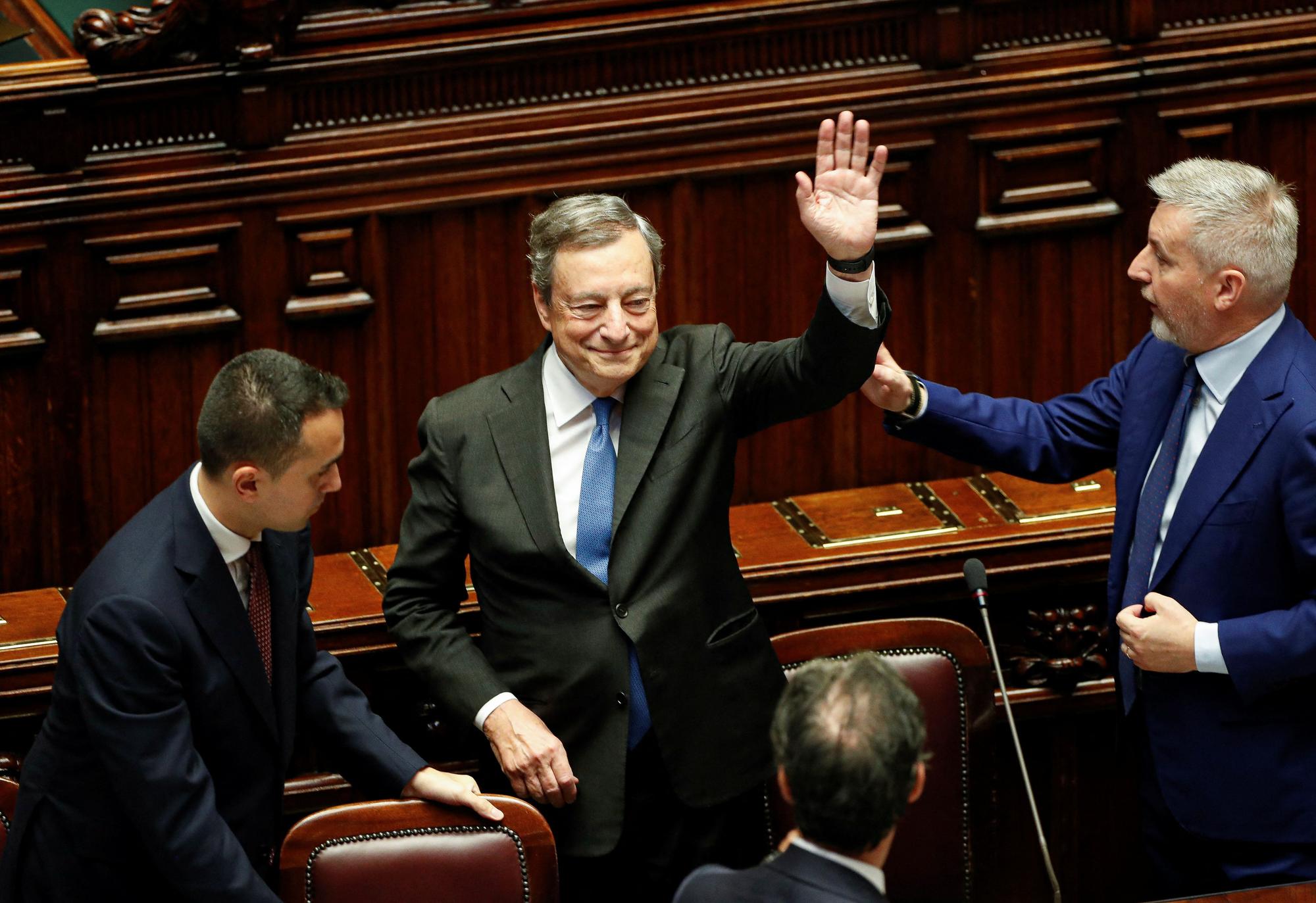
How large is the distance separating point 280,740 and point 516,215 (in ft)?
5.07

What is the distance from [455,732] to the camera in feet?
10.6

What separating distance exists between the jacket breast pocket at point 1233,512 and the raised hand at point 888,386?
547mm

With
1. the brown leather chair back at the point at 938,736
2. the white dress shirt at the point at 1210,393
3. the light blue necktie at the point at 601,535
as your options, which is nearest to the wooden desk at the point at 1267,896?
the white dress shirt at the point at 1210,393

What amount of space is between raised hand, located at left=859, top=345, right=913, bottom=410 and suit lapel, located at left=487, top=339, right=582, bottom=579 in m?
0.56

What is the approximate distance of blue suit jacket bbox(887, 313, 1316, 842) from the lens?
256 centimetres

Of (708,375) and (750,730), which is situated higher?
(708,375)

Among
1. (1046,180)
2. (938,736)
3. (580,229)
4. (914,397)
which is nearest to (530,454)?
(580,229)

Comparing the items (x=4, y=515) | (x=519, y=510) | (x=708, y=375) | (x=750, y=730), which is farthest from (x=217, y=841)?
(x=4, y=515)

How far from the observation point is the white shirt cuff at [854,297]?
2533 mm


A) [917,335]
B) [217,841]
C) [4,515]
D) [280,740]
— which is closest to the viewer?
[217,841]

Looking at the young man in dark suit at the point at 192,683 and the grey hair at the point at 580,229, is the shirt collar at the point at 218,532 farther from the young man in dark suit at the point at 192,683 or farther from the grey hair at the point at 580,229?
the grey hair at the point at 580,229

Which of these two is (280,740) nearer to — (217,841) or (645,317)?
(217,841)

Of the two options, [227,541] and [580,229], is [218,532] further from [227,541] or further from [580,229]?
[580,229]

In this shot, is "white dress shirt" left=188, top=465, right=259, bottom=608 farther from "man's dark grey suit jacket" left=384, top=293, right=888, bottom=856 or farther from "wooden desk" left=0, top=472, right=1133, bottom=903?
"wooden desk" left=0, top=472, right=1133, bottom=903
